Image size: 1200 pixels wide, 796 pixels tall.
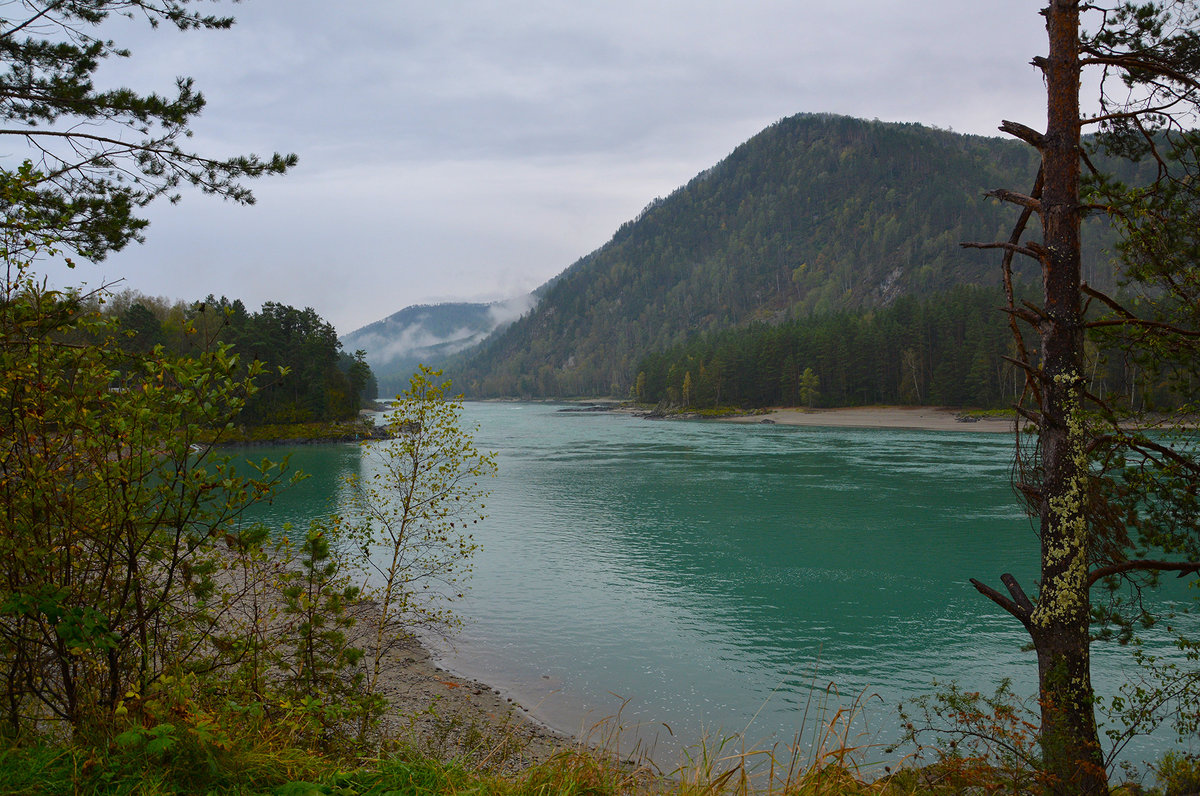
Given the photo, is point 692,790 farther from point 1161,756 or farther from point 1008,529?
point 1008,529

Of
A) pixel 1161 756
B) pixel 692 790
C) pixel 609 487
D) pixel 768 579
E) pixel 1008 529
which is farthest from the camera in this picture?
pixel 609 487

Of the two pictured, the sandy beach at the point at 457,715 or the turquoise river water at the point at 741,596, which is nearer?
the sandy beach at the point at 457,715

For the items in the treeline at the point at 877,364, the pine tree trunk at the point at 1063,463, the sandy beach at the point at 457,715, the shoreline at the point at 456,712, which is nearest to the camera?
the pine tree trunk at the point at 1063,463

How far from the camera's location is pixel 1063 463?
18.8 feet

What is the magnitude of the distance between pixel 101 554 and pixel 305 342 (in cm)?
7332

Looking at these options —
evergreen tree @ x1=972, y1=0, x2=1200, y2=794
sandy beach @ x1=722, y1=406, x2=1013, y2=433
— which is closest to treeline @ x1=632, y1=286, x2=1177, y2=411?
sandy beach @ x1=722, y1=406, x2=1013, y2=433

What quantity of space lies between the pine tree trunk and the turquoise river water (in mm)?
2177

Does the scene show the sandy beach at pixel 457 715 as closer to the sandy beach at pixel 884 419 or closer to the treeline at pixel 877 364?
the sandy beach at pixel 884 419

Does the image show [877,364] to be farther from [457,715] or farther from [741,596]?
[457,715]

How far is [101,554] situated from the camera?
403 centimetres

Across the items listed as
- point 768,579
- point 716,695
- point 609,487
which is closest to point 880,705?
point 716,695

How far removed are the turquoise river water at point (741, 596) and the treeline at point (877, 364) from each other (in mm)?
42039

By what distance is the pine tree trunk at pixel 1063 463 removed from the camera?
213 inches

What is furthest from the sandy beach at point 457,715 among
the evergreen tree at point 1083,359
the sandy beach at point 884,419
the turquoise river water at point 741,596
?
the sandy beach at point 884,419
